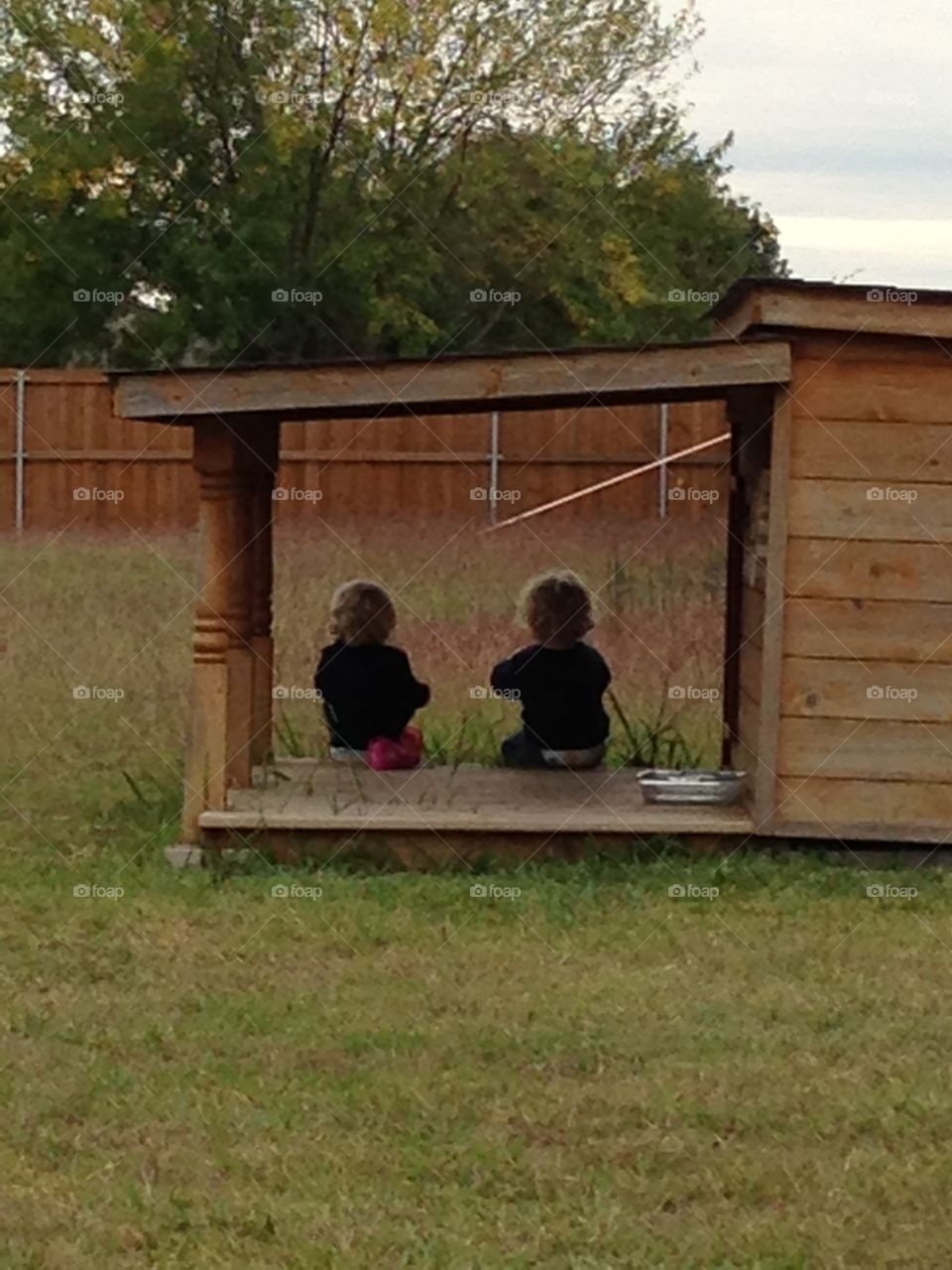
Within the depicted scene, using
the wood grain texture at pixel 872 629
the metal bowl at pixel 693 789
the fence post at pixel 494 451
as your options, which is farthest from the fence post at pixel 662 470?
the wood grain texture at pixel 872 629

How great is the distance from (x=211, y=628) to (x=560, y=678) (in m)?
1.94

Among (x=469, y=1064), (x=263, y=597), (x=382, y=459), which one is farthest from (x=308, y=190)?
(x=469, y=1064)

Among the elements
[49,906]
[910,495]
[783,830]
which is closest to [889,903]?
[783,830]

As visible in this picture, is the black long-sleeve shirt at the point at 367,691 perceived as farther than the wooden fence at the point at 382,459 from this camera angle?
No

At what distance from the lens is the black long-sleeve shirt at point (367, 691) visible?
11117 mm

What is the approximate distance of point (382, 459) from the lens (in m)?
30.4

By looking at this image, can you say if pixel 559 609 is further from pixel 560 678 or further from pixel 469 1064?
pixel 469 1064

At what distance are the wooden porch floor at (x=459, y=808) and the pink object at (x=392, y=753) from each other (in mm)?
70

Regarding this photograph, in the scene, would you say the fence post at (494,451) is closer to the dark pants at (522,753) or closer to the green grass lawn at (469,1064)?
the dark pants at (522,753)

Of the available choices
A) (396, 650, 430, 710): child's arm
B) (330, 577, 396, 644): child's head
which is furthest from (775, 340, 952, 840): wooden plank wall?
(330, 577, 396, 644): child's head

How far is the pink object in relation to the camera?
11242mm

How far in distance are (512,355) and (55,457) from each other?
74.0 ft

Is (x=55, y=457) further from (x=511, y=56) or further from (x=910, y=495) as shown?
(x=910, y=495)

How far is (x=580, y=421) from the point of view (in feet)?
98.6
